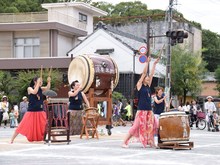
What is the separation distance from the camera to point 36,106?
595 inches

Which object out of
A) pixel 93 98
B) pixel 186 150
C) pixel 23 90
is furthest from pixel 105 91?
pixel 23 90

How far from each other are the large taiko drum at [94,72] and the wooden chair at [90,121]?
60.2 inches

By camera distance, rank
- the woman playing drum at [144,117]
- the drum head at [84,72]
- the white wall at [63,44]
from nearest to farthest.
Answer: the woman playing drum at [144,117] → the drum head at [84,72] → the white wall at [63,44]

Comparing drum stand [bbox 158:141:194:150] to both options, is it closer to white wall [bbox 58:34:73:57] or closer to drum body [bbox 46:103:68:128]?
drum body [bbox 46:103:68:128]

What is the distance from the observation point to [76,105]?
16406mm

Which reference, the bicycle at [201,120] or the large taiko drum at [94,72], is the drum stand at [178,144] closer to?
the large taiko drum at [94,72]

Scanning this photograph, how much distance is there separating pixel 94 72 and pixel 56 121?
11.5 ft

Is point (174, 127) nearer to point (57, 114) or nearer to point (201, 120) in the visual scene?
point (57, 114)

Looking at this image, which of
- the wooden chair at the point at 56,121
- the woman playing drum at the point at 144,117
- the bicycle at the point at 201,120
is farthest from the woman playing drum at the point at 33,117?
the bicycle at the point at 201,120

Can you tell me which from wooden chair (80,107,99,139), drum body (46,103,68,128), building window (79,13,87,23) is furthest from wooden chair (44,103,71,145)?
building window (79,13,87,23)

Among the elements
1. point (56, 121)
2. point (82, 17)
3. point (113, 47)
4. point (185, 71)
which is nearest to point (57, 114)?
point (56, 121)

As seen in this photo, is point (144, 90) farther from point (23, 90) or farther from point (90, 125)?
point (23, 90)

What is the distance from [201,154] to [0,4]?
45854 millimetres

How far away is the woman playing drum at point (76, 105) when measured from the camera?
16109 millimetres
